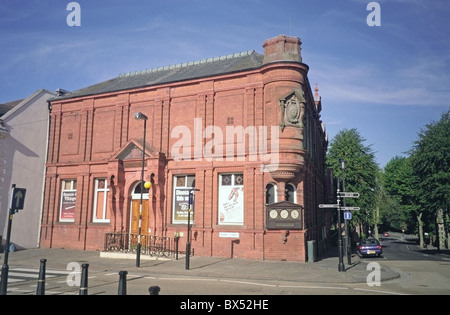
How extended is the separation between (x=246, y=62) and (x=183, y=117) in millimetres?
5326

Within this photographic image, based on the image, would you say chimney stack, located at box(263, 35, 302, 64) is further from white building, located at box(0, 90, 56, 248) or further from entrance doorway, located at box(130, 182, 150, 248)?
white building, located at box(0, 90, 56, 248)

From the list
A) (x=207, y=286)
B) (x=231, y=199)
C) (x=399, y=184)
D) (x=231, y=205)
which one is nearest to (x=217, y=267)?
(x=207, y=286)

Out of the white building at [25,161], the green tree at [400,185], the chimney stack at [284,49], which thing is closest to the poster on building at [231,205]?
the chimney stack at [284,49]

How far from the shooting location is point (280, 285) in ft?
38.2

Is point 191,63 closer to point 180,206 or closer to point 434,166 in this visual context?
point 180,206

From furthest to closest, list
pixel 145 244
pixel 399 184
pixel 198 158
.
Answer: pixel 399 184 < pixel 198 158 < pixel 145 244

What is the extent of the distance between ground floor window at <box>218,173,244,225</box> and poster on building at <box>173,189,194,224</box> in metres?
2.16

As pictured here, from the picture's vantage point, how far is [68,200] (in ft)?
81.0

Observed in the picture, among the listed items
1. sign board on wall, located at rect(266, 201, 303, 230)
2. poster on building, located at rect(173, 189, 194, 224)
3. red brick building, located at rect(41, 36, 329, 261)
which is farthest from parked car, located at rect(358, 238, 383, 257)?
poster on building, located at rect(173, 189, 194, 224)

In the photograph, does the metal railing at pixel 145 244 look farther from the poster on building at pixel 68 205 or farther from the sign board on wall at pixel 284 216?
the sign board on wall at pixel 284 216

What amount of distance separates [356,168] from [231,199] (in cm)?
2081

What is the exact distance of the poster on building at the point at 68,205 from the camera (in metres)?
24.4
